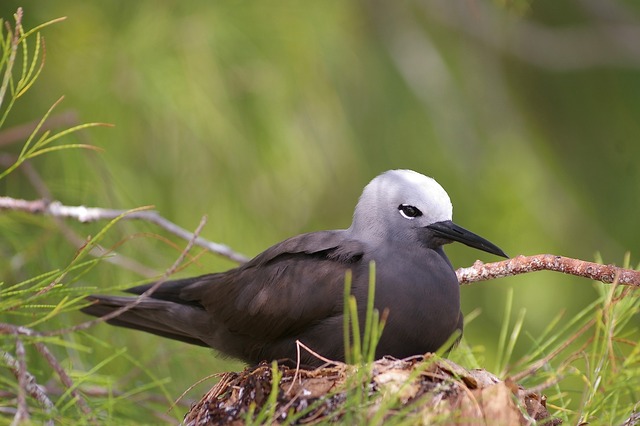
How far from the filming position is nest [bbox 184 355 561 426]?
2.06 meters

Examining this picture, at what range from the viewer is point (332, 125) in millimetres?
4820

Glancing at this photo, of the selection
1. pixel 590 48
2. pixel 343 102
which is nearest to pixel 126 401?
pixel 343 102

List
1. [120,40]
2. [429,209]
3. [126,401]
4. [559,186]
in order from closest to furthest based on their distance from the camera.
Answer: [126,401]
[429,209]
[120,40]
[559,186]

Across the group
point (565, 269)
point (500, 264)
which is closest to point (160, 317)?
point (500, 264)

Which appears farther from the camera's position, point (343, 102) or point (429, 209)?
point (343, 102)

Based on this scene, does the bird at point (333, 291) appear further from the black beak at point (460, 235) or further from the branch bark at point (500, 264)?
the branch bark at point (500, 264)

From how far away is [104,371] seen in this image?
3799mm

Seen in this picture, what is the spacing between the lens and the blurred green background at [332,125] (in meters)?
4.12

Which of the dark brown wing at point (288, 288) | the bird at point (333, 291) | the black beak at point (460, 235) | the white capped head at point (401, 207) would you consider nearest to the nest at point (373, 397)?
the bird at point (333, 291)

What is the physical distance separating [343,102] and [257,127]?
0.95 meters

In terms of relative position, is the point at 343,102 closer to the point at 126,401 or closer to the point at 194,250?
the point at 194,250

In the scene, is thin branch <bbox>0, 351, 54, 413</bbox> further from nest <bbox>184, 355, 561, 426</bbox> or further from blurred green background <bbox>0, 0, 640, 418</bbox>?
blurred green background <bbox>0, 0, 640, 418</bbox>

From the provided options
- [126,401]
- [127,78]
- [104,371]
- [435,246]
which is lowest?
[104,371]

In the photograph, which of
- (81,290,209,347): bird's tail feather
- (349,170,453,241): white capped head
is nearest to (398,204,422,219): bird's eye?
(349,170,453,241): white capped head
